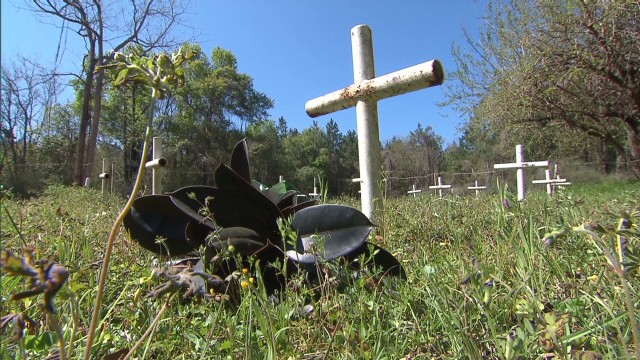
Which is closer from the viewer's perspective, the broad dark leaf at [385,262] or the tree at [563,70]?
the broad dark leaf at [385,262]

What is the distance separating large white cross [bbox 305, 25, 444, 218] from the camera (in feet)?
8.39

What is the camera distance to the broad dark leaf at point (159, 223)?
1.49 metres

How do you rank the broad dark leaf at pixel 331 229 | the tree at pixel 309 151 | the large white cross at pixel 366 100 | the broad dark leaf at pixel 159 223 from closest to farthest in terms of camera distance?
the broad dark leaf at pixel 331 229 → the broad dark leaf at pixel 159 223 → the large white cross at pixel 366 100 → the tree at pixel 309 151

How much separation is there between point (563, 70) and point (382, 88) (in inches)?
440

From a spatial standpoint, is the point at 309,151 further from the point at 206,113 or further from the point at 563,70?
the point at 563,70

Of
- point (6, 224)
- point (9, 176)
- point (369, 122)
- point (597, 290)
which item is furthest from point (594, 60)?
point (9, 176)

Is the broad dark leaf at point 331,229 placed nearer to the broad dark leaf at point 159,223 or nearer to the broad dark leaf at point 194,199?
the broad dark leaf at point 194,199

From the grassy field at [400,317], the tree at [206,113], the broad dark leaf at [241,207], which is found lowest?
the grassy field at [400,317]

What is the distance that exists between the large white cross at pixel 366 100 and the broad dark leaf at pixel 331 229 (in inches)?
51.7

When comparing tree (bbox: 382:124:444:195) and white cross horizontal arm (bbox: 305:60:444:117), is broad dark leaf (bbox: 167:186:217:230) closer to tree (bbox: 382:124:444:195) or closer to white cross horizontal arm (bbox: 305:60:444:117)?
white cross horizontal arm (bbox: 305:60:444:117)

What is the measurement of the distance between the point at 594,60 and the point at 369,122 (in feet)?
35.4

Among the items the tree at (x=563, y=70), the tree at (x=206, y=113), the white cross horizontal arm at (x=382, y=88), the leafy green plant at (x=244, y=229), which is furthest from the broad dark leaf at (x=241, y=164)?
the tree at (x=206, y=113)

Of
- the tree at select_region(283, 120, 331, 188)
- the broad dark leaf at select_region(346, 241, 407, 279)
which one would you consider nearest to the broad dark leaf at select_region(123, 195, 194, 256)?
the broad dark leaf at select_region(346, 241, 407, 279)

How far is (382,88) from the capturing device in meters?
2.53
